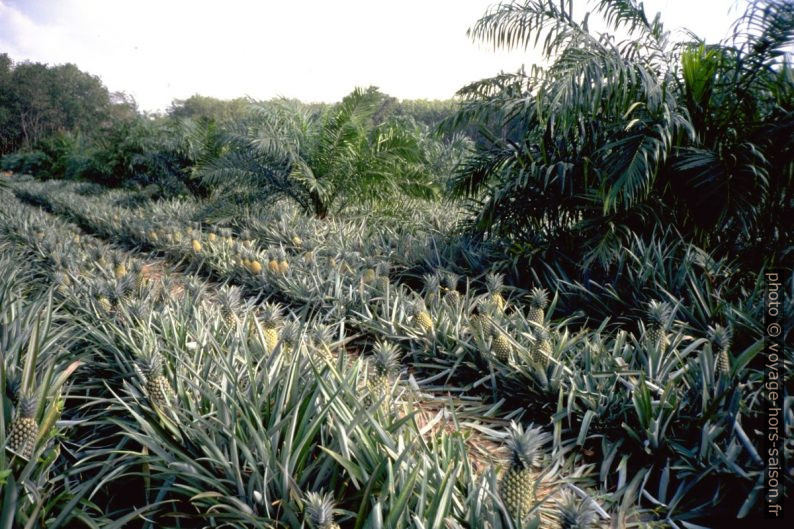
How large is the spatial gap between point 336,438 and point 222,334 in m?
1.33

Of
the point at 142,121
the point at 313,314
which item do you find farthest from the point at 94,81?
the point at 313,314

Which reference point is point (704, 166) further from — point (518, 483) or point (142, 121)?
point (142, 121)

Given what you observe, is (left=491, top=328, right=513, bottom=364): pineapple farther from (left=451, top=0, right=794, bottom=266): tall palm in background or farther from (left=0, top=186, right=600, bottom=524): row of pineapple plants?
(left=451, top=0, right=794, bottom=266): tall palm in background

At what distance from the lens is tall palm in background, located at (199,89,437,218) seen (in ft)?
26.0

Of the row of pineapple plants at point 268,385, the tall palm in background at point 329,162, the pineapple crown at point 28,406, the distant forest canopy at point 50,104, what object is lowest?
the row of pineapple plants at point 268,385

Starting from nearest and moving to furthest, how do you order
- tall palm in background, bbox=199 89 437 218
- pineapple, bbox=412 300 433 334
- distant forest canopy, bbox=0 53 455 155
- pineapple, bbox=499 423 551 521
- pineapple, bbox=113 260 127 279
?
pineapple, bbox=499 423 551 521, pineapple, bbox=412 300 433 334, pineapple, bbox=113 260 127 279, tall palm in background, bbox=199 89 437 218, distant forest canopy, bbox=0 53 455 155

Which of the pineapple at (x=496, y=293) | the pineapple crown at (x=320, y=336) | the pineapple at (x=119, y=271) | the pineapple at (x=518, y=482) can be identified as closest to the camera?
the pineapple at (x=518, y=482)

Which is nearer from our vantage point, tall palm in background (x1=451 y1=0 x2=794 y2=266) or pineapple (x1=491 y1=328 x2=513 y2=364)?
pineapple (x1=491 y1=328 x2=513 y2=364)

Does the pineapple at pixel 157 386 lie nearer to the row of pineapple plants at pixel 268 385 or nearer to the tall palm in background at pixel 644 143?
the row of pineapple plants at pixel 268 385

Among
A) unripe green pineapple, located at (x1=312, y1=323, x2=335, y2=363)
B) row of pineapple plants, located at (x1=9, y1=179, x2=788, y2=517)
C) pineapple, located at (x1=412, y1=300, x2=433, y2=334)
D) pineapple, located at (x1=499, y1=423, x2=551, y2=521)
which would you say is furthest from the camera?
pineapple, located at (x1=412, y1=300, x2=433, y2=334)

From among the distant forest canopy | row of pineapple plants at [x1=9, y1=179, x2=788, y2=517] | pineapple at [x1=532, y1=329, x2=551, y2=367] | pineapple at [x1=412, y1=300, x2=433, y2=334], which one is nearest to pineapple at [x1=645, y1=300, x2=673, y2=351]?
row of pineapple plants at [x1=9, y1=179, x2=788, y2=517]

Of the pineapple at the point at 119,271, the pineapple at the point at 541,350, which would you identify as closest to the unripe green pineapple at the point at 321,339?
the pineapple at the point at 541,350

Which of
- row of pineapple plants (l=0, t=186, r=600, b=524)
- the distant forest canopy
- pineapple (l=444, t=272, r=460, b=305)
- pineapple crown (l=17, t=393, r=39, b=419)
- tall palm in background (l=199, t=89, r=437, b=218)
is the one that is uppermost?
the distant forest canopy

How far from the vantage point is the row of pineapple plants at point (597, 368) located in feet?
6.52
